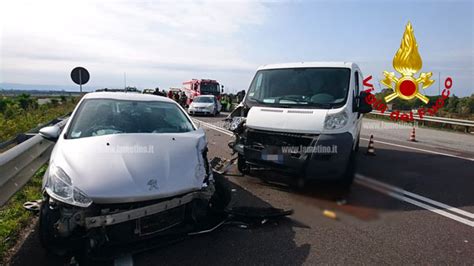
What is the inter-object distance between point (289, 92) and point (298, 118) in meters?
1.03

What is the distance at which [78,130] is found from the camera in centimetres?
431

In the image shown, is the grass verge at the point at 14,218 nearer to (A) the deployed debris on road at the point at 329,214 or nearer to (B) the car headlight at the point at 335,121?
(A) the deployed debris on road at the point at 329,214

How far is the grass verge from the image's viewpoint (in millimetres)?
3724

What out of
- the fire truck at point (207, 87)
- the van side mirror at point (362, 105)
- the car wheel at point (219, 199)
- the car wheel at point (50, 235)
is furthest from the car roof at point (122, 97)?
the fire truck at point (207, 87)

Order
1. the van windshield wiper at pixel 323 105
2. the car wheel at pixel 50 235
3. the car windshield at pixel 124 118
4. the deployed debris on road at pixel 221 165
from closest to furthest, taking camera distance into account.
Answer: the car wheel at pixel 50 235, the car windshield at pixel 124 118, the van windshield wiper at pixel 323 105, the deployed debris on road at pixel 221 165

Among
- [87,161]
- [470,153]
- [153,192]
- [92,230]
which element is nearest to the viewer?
[92,230]

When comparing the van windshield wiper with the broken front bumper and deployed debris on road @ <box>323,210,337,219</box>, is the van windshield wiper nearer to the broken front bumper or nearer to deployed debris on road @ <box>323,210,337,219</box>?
the broken front bumper

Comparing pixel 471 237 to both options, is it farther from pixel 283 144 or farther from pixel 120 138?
pixel 120 138

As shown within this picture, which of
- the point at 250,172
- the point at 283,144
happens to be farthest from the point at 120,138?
the point at 250,172

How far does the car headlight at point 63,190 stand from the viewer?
10.2 ft

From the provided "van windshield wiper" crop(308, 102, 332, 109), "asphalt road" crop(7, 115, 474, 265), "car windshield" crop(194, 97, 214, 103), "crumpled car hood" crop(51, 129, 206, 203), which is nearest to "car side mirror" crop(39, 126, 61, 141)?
"crumpled car hood" crop(51, 129, 206, 203)

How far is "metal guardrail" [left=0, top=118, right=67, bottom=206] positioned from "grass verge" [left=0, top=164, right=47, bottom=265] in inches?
15.2

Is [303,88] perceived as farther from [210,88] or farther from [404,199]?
[210,88]

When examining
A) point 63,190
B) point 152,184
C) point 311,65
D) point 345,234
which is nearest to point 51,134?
point 63,190
